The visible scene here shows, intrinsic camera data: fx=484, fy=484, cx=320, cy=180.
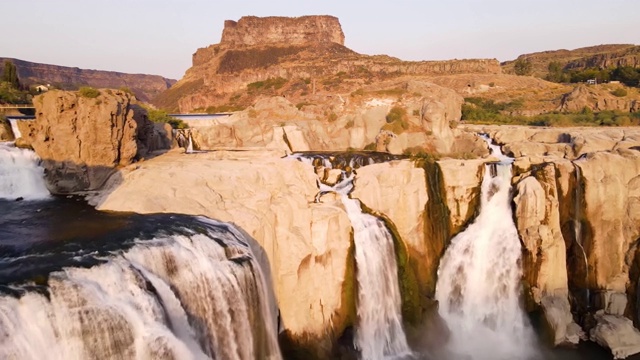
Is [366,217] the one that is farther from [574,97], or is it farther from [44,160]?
[574,97]

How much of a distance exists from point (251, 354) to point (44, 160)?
37.1ft

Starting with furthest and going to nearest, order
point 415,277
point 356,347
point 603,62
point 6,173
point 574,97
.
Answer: point 603,62 < point 574,97 < point 415,277 < point 6,173 < point 356,347

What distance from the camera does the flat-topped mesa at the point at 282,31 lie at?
101 m

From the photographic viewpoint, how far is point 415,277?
1869cm

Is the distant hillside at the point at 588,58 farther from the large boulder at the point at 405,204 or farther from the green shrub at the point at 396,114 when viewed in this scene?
the large boulder at the point at 405,204

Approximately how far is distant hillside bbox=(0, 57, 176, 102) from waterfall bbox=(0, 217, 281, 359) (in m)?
91.0

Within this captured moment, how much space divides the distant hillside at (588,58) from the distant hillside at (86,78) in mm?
91850

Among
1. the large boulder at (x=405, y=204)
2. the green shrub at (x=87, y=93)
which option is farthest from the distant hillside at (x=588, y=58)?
the green shrub at (x=87, y=93)

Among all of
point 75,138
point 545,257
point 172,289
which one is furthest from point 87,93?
point 545,257

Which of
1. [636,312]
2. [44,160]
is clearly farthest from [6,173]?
[636,312]

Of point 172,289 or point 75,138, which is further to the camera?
point 75,138

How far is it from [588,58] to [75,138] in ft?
327

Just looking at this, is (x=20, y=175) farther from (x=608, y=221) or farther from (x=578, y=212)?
(x=608, y=221)

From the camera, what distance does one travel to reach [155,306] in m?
9.86
